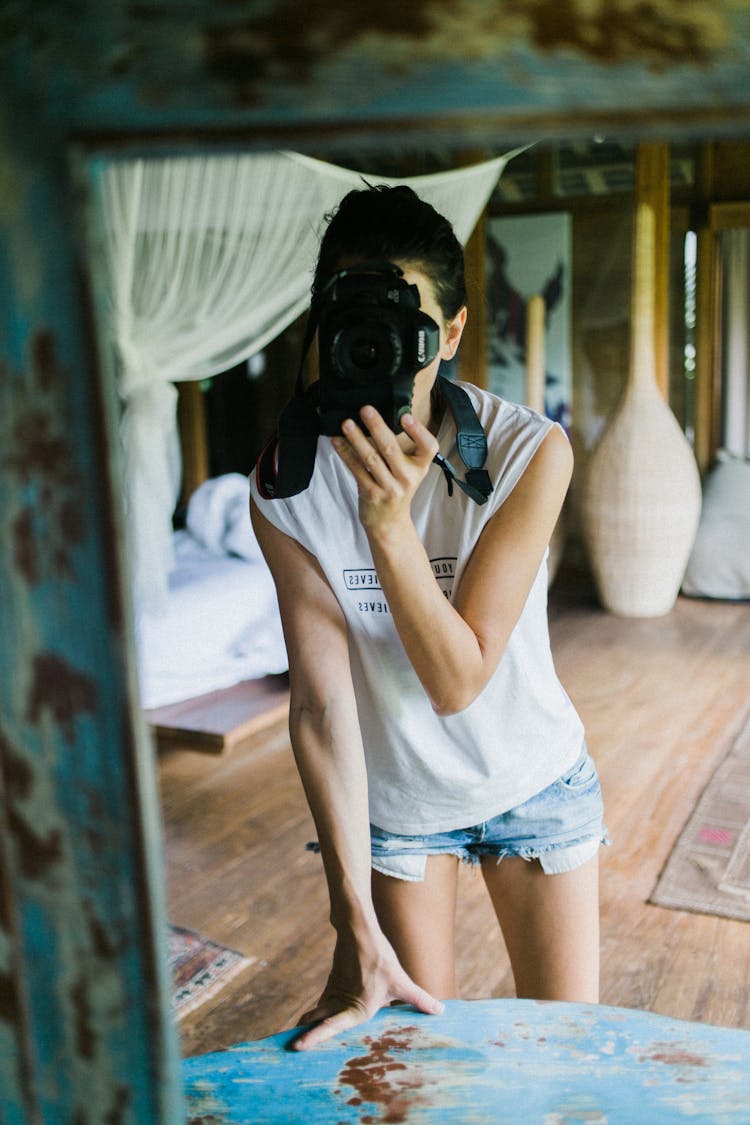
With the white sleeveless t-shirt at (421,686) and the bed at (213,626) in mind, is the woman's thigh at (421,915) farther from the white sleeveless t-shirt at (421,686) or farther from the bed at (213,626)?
the bed at (213,626)

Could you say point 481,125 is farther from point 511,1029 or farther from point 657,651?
point 657,651

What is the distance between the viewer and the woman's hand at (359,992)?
0.77 m

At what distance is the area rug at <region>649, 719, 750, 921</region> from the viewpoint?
2105mm

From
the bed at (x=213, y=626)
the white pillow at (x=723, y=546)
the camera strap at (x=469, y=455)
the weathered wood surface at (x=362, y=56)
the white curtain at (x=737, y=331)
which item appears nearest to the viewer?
the weathered wood surface at (x=362, y=56)

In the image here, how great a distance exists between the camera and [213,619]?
300cm

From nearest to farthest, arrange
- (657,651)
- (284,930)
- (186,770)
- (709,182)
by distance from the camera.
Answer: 1. (284,930)
2. (186,770)
3. (657,651)
4. (709,182)

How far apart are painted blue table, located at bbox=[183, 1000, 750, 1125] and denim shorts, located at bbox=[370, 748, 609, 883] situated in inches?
11.4

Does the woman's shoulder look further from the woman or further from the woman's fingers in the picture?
the woman's fingers

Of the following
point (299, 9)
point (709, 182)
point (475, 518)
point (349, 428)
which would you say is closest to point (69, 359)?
point (299, 9)

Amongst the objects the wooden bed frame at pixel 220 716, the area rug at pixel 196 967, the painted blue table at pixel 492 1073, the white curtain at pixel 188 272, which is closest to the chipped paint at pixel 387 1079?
the painted blue table at pixel 492 1073

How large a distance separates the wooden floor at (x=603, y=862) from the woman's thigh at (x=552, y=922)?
0.77m

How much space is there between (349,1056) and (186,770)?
7.31 feet

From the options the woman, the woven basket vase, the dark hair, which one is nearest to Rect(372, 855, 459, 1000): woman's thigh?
the woman

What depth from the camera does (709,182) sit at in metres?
4.86
